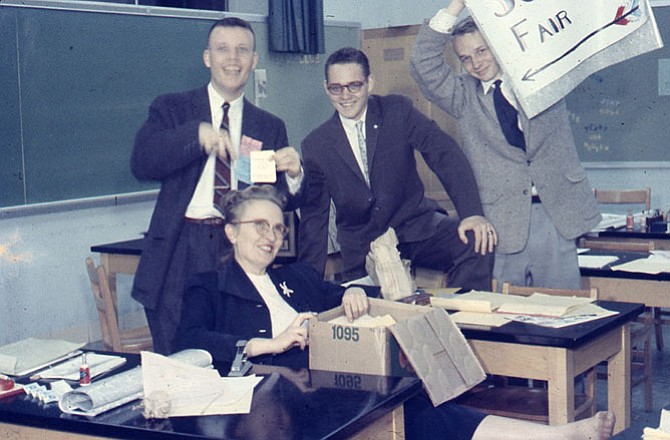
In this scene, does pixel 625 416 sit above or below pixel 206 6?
below

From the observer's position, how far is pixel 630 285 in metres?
3.96

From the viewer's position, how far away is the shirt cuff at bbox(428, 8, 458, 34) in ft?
12.3

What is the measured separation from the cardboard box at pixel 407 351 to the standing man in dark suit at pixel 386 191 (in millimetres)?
1191

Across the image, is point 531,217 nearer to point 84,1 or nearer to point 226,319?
point 226,319

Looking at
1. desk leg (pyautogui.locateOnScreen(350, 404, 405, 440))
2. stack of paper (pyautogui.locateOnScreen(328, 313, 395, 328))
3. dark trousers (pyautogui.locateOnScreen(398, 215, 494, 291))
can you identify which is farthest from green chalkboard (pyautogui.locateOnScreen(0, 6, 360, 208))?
desk leg (pyautogui.locateOnScreen(350, 404, 405, 440))

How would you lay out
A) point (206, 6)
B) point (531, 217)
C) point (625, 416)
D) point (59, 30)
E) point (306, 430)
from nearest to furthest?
point (306, 430)
point (625, 416)
point (531, 217)
point (59, 30)
point (206, 6)

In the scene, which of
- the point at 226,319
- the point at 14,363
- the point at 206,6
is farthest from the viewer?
the point at 206,6

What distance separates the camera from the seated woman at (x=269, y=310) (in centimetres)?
267

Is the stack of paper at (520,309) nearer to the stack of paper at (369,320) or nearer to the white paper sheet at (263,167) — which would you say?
the stack of paper at (369,320)

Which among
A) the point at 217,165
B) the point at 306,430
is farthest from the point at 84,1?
the point at 306,430

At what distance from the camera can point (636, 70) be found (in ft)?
22.1

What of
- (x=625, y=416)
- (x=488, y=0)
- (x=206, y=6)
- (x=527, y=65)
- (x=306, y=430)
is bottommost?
(x=625, y=416)

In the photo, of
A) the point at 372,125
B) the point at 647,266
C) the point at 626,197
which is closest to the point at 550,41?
the point at 372,125

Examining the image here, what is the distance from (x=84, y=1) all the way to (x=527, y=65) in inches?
100
